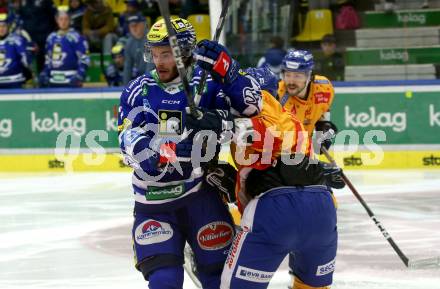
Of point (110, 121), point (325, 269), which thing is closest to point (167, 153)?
point (325, 269)

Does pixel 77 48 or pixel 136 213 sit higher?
pixel 136 213

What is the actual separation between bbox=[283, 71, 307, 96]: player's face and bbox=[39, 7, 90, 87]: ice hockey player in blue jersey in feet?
19.8

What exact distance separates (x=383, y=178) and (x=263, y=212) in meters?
6.11

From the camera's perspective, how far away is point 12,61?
462 inches

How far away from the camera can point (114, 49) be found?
12047mm

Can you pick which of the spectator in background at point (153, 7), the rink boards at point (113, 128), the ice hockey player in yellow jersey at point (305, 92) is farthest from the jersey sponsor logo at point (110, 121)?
the ice hockey player in yellow jersey at point (305, 92)

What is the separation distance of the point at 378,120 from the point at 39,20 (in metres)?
4.58

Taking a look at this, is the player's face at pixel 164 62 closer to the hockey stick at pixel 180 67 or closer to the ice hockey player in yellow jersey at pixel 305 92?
the hockey stick at pixel 180 67

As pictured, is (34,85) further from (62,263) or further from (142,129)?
(142,129)

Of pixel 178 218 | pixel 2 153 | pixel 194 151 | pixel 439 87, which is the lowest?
pixel 2 153

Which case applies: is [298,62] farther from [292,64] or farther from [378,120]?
[378,120]

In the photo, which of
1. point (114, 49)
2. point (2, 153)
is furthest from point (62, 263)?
point (114, 49)

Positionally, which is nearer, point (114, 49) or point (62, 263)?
point (62, 263)

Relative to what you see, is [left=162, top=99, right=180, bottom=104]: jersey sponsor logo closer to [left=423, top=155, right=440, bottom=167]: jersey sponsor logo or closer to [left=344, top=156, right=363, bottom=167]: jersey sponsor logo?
[left=344, top=156, right=363, bottom=167]: jersey sponsor logo
